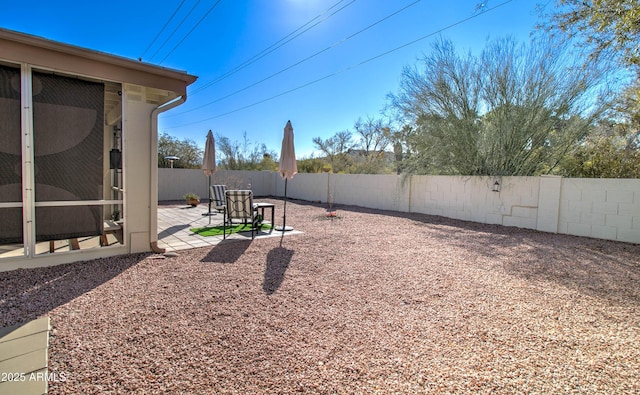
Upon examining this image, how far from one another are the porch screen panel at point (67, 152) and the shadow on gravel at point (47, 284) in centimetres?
45

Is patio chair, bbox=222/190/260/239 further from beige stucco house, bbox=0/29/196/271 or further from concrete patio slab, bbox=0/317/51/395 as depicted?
concrete patio slab, bbox=0/317/51/395

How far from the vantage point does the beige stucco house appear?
3.37 m

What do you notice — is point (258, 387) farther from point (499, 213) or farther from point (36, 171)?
point (499, 213)

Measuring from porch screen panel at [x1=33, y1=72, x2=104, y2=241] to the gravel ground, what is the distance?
61 cm

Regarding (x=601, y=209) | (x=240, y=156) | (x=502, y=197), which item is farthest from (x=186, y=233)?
(x=240, y=156)

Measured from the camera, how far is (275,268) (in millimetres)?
3924

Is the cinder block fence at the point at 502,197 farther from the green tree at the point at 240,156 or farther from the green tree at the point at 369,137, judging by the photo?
the green tree at the point at 369,137

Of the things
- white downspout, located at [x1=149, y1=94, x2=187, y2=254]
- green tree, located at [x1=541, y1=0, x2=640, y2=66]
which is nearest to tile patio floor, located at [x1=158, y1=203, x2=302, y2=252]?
white downspout, located at [x1=149, y1=94, x2=187, y2=254]

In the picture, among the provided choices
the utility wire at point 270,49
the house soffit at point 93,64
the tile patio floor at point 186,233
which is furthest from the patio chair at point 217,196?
the utility wire at point 270,49

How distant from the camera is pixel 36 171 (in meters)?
3.52

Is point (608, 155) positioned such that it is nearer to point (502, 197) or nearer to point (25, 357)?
point (502, 197)

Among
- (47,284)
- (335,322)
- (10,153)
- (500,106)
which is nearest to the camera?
(335,322)

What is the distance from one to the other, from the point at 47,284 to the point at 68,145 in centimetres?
172

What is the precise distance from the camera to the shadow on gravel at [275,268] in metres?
3.28
